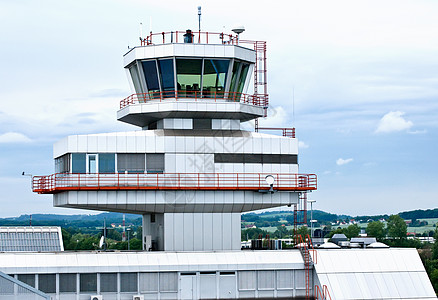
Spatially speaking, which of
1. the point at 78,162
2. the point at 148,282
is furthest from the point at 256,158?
the point at 78,162

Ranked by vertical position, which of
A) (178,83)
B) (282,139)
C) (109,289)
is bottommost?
(109,289)

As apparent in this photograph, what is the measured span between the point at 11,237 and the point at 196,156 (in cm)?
3861

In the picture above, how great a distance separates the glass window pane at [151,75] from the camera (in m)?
47.1

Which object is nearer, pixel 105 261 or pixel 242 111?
pixel 105 261

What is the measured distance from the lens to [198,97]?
1858 inches

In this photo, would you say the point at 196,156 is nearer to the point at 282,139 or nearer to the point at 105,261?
the point at 282,139

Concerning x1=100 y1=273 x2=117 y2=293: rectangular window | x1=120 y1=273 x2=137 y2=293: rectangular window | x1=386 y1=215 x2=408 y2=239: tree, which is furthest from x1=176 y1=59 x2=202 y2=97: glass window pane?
x1=386 y1=215 x2=408 y2=239: tree

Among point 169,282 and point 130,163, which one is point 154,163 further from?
point 169,282

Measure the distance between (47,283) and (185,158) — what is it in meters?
11.3

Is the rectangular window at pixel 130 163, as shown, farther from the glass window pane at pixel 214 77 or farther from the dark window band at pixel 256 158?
the glass window pane at pixel 214 77

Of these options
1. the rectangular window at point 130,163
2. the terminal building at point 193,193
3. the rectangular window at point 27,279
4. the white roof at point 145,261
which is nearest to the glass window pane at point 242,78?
the terminal building at point 193,193

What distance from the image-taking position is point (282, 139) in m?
47.5

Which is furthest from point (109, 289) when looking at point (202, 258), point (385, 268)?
point (385, 268)

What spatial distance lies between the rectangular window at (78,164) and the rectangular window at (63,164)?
0.59 meters
